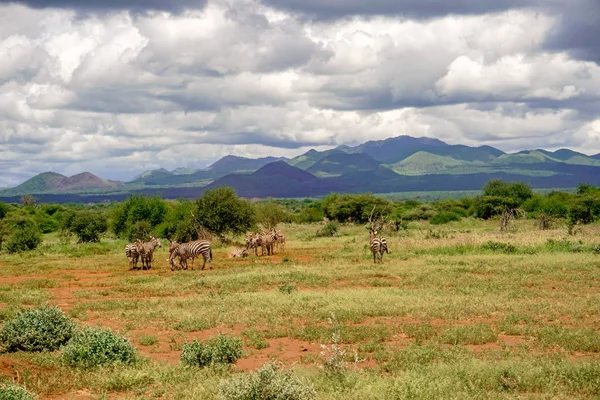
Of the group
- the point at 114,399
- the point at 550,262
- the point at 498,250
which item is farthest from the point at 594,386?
the point at 498,250

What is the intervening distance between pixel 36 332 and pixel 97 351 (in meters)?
2.22

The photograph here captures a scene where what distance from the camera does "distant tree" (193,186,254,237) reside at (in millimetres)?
48938

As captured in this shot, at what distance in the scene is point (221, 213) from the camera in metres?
49.2

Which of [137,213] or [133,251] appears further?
[137,213]

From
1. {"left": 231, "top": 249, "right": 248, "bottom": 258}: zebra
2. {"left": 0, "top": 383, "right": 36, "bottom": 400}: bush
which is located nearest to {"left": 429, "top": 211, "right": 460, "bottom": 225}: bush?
{"left": 231, "top": 249, "right": 248, "bottom": 258}: zebra

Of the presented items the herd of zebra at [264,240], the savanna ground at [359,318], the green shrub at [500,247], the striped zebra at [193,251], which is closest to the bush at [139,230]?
the herd of zebra at [264,240]

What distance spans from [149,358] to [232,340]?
1.85 meters

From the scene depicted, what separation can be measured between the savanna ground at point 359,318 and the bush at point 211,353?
0.34m

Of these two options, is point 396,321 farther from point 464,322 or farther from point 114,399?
point 114,399

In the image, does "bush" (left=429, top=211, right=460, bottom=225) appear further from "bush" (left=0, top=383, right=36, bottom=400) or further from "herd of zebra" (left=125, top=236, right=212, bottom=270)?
"bush" (left=0, top=383, right=36, bottom=400)

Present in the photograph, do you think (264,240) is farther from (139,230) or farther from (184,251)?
(139,230)

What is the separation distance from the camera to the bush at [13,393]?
357 inches

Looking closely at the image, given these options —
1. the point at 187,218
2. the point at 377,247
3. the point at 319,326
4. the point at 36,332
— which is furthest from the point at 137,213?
the point at 36,332

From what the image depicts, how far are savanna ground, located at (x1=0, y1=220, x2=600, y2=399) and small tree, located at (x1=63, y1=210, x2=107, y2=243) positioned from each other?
65.5ft
